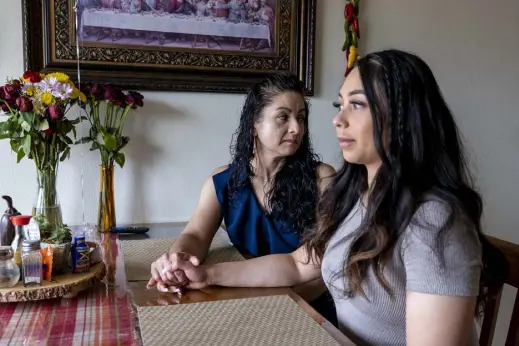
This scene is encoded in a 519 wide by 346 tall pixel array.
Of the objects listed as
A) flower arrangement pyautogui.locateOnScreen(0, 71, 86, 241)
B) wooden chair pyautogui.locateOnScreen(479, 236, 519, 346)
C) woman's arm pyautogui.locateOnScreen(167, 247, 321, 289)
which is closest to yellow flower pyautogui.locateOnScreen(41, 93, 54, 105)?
flower arrangement pyautogui.locateOnScreen(0, 71, 86, 241)

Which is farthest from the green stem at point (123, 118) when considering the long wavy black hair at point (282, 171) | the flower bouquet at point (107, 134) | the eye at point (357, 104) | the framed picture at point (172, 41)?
the eye at point (357, 104)

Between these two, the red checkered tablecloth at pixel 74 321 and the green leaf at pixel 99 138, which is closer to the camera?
the red checkered tablecloth at pixel 74 321

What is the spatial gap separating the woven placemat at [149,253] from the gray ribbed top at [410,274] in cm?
45

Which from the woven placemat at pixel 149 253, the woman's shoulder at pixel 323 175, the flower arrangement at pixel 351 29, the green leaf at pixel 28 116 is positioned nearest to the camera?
the woven placemat at pixel 149 253

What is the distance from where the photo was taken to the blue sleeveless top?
142 centimetres

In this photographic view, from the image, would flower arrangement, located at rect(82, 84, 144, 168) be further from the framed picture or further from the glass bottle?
the glass bottle

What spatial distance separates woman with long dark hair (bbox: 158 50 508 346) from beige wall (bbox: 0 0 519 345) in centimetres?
102

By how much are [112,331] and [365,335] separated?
0.46 metres

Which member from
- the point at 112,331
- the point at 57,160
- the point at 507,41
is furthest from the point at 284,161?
the point at 507,41

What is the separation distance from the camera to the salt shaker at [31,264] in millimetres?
942

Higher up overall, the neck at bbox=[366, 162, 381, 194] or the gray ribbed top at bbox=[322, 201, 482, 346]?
the neck at bbox=[366, 162, 381, 194]

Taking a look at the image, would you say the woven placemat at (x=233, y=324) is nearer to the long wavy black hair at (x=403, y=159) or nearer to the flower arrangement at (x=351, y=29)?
the long wavy black hair at (x=403, y=159)

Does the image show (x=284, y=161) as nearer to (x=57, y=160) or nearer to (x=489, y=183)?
(x=57, y=160)

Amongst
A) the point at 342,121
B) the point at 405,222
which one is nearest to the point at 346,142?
the point at 342,121
